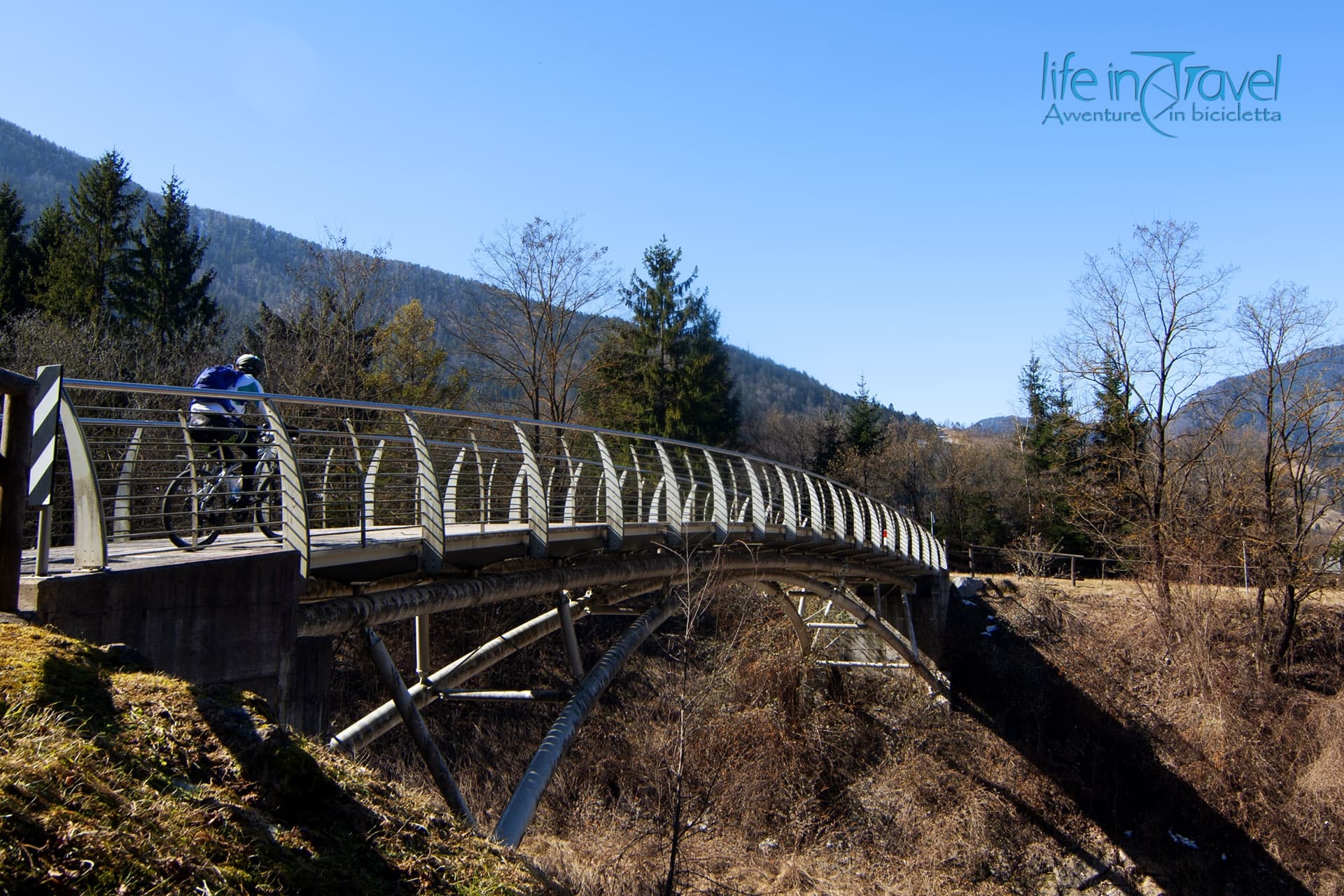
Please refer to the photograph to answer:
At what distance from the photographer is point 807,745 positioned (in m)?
19.4

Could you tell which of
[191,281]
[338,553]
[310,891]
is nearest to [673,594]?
[338,553]

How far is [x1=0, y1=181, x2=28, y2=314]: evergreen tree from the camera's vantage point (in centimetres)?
2909

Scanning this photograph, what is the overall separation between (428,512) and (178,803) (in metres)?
3.70

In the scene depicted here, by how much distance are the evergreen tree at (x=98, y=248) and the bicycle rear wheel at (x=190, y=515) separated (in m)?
26.0

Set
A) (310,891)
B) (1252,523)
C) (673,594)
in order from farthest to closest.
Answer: (1252,523) < (673,594) < (310,891)

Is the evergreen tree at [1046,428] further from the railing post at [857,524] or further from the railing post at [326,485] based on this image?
the railing post at [326,485]

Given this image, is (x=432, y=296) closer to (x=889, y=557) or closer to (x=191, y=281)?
(x=191, y=281)

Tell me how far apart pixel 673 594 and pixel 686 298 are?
26359mm

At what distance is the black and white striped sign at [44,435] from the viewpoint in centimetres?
386

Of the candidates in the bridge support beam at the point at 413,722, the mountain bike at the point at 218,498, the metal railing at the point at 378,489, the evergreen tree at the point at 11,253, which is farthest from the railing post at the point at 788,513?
the evergreen tree at the point at 11,253

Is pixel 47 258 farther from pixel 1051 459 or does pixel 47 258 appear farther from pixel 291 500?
pixel 1051 459

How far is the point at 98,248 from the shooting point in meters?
32.1

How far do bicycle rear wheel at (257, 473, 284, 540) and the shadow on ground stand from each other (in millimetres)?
17517

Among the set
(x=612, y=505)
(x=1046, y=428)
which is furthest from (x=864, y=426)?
(x=612, y=505)
